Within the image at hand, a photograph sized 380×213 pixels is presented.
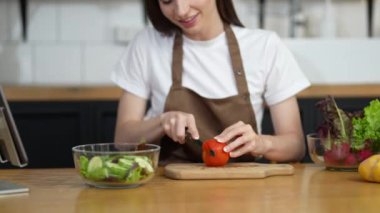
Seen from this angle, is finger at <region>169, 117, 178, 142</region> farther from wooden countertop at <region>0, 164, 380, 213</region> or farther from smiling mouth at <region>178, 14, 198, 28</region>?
smiling mouth at <region>178, 14, 198, 28</region>

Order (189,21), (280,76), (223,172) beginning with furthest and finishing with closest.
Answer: (280,76) < (189,21) < (223,172)

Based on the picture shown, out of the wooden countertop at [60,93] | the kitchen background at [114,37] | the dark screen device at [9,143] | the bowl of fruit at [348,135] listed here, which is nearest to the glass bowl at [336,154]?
the bowl of fruit at [348,135]

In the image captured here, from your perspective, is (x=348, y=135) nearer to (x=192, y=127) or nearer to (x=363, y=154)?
(x=363, y=154)

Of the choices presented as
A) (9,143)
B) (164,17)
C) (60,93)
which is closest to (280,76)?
(164,17)

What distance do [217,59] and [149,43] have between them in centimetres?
23

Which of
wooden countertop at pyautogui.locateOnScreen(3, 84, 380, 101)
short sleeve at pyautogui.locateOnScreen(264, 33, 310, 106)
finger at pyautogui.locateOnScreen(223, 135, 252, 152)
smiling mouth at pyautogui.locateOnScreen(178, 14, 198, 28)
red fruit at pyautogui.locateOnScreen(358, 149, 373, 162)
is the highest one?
smiling mouth at pyautogui.locateOnScreen(178, 14, 198, 28)

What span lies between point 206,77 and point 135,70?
0.23 m

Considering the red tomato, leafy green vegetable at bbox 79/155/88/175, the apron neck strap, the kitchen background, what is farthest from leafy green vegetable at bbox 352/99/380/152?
the kitchen background

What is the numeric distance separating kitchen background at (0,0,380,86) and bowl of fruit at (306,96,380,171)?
198cm

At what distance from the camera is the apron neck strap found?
2248 mm

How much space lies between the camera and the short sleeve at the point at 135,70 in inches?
89.5

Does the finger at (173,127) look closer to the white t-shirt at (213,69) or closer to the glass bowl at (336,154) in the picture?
the glass bowl at (336,154)

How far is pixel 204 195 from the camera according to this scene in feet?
4.76

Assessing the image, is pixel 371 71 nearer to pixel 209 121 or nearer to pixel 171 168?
pixel 209 121
